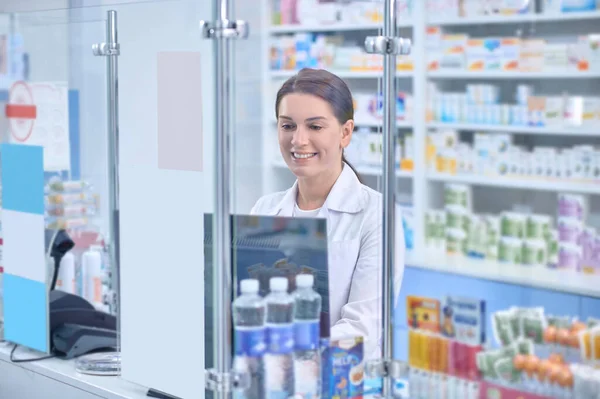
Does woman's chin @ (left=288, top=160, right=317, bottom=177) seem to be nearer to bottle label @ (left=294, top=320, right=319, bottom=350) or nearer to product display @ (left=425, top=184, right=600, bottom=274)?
bottle label @ (left=294, top=320, right=319, bottom=350)

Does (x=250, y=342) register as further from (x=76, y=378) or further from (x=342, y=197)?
(x=76, y=378)

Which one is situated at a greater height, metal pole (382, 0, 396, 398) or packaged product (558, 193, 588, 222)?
metal pole (382, 0, 396, 398)

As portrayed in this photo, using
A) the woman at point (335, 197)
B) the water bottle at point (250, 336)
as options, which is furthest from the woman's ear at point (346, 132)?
the water bottle at point (250, 336)

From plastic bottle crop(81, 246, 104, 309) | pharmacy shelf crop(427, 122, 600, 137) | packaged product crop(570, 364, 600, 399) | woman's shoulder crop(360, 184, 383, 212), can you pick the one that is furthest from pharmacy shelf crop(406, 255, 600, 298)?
woman's shoulder crop(360, 184, 383, 212)

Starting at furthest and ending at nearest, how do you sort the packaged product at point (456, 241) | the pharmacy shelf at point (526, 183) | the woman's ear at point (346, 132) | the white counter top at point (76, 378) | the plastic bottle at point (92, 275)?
the packaged product at point (456, 241) → the pharmacy shelf at point (526, 183) → the plastic bottle at point (92, 275) → the white counter top at point (76, 378) → the woman's ear at point (346, 132)

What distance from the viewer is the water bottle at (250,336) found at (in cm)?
190

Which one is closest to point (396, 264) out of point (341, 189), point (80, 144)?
point (341, 189)

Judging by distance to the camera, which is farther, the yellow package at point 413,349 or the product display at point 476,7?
the product display at point 476,7

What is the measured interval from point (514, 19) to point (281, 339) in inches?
157

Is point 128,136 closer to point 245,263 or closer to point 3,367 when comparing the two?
point 245,263

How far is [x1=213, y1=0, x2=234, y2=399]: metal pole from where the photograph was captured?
1878 mm

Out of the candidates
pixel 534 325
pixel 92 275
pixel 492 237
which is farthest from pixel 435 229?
pixel 534 325

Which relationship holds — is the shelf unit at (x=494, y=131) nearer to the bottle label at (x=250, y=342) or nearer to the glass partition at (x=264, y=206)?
the glass partition at (x=264, y=206)

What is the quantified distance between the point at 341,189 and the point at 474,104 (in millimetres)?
3836
